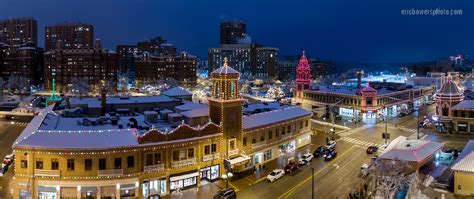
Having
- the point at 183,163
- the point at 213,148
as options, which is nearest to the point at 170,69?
the point at 213,148

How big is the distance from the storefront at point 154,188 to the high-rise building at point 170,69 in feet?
397

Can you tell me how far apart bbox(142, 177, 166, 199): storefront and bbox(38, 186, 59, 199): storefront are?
6.90 metres

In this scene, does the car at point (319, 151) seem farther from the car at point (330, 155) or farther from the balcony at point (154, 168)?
the balcony at point (154, 168)

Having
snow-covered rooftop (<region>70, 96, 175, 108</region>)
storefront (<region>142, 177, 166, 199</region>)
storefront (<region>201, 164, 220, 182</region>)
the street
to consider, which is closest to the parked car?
storefront (<region>201, 164, 220, 182</region>)

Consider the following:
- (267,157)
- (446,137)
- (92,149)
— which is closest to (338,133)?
(446,137)

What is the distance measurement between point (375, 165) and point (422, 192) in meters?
4.36

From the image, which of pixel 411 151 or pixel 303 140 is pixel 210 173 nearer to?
pixel 303 140

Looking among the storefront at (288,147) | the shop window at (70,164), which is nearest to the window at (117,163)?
the shop window at (70,164)

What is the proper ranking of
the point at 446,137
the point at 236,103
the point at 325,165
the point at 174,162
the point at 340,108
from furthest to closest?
the point at 340,108 → the point at 446,137 → the point at 325,165 → the point at 236,103 → the point at 174,162

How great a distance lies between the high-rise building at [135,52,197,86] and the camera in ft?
520

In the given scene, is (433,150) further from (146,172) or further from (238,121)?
(146,172)

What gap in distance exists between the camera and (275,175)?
134 feet

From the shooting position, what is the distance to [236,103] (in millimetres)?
42688

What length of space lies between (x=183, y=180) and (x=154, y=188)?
2778 millimetres
